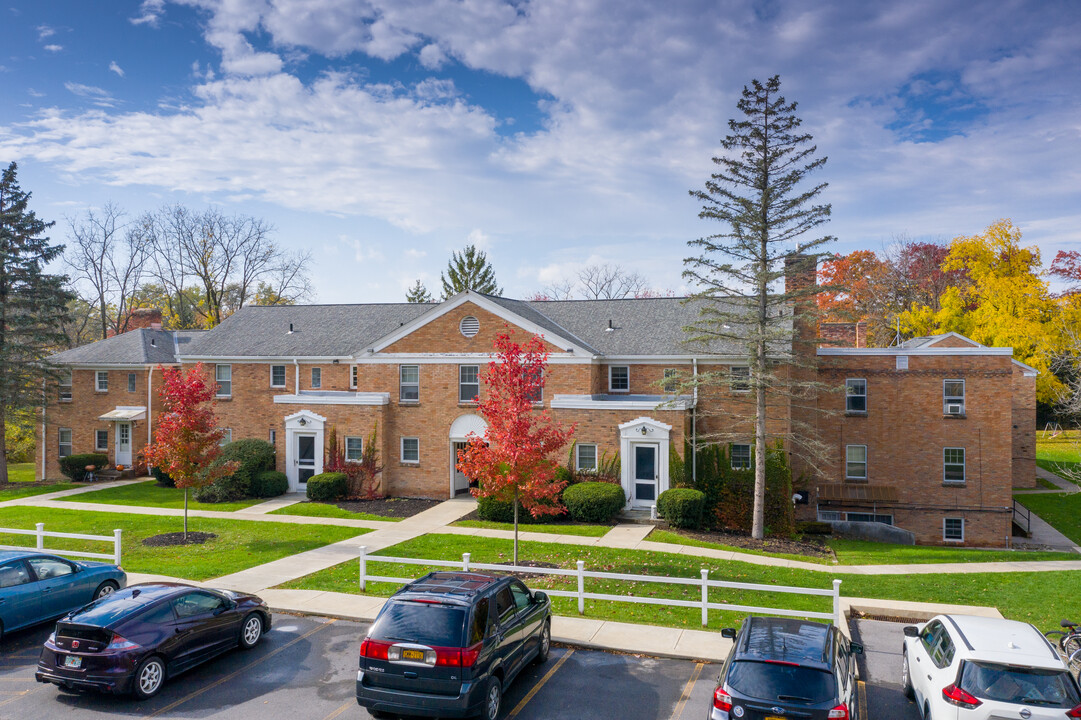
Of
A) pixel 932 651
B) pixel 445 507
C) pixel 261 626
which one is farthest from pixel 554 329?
pixel 932 651

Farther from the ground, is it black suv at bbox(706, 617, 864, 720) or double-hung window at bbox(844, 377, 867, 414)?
double-hung window at bbox(844, 377, 867, 414)

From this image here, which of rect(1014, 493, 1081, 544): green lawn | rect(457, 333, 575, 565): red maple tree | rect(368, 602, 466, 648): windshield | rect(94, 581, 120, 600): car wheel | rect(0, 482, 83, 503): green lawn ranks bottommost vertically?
rect(1014, 493, 1081, 544): green lawn

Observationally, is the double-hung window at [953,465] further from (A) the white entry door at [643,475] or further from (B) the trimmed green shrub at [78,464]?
(B) the trimmed green shrub at [78,464]

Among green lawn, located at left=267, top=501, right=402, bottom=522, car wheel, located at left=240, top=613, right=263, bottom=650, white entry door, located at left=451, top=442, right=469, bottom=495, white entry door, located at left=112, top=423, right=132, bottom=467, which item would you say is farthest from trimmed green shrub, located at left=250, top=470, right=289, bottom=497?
car wheel, located at left=240, top=613, right=263, bottom=650

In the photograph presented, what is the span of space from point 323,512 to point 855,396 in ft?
73.3

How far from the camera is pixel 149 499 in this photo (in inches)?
1158

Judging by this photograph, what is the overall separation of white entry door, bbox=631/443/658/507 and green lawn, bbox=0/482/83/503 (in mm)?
25773

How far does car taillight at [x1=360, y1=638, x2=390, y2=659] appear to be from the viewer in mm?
9406

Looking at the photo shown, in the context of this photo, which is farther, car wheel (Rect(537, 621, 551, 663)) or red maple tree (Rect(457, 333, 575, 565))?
red maple tree (Rect(457, 333, 575, 565))

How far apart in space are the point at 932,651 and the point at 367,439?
24160mm

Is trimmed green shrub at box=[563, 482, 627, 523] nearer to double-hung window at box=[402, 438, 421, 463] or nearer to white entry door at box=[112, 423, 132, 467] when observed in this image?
double-hung window at box=[402, 438, 421, 463]

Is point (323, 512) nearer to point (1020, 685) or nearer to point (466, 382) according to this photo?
point (466, 382)

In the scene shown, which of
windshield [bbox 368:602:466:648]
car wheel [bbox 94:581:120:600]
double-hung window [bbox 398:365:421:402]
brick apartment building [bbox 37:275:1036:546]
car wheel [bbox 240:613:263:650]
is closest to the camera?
windshield [bbox 368:602:466:648]

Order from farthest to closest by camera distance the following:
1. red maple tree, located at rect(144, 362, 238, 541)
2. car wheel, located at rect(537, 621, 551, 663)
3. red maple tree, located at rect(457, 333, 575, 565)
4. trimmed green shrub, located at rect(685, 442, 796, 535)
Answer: trimmed green shrub, located at rect(685, 442, 796, 535)
red maple tree, located at rect(144, 362, 238, 541)
red maple tree, located at rect(457, 333, 575, 565)
car wheel, located at rect(537, 621, 551, 663)
